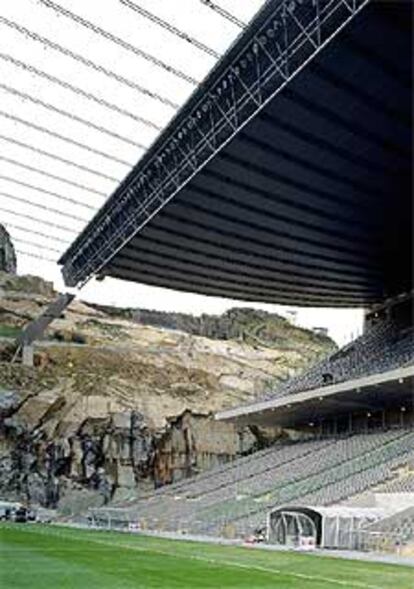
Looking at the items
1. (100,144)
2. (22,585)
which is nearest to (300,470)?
(100,144)

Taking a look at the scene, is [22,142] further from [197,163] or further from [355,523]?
[355,523]

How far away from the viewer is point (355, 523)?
24.5m

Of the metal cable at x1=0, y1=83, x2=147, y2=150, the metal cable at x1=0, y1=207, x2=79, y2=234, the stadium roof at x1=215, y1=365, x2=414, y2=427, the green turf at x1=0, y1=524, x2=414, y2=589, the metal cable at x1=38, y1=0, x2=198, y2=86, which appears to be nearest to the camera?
the green turf at x1=0, y1=524, x2=414, y2=589

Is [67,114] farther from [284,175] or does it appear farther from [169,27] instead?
[284,175]

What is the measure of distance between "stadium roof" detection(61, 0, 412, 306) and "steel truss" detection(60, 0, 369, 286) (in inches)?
1.9

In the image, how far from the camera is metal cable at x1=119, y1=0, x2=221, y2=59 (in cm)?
2452

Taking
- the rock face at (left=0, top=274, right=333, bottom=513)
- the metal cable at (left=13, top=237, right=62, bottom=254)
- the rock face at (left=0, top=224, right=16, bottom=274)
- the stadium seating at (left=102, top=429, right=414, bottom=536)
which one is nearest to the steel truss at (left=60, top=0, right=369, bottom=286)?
the metal cable at (left=13, top=237, right=62, bottom=254)

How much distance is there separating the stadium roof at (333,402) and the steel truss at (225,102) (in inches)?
412

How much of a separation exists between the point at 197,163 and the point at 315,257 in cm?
1427

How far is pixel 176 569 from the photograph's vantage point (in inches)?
688

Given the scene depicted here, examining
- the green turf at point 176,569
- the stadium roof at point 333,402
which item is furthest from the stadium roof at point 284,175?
the green turf at point 176,569

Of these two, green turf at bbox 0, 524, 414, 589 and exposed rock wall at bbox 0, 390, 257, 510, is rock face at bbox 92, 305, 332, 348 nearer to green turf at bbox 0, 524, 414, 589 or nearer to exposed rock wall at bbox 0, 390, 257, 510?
exposed rock wall at bbox 0, 390, 257, 510

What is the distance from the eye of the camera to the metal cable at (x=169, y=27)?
24517mm

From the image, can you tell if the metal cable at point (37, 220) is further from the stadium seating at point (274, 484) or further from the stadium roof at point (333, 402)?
the stadium seating at point (274, 484)
